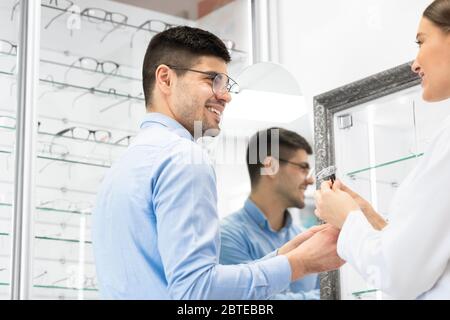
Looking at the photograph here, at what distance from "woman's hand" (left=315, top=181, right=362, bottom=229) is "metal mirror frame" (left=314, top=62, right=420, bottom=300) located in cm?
60

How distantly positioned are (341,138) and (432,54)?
710 millimetres

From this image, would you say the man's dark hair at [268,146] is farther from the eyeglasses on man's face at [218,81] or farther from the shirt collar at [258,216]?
the eyeglasses on man's face at [218,81]

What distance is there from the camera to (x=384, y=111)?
7.43 feet

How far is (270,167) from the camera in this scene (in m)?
2.48

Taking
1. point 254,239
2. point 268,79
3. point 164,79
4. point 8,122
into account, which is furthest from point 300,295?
point 8,122

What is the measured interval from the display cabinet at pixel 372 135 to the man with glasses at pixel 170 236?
20.5 inches

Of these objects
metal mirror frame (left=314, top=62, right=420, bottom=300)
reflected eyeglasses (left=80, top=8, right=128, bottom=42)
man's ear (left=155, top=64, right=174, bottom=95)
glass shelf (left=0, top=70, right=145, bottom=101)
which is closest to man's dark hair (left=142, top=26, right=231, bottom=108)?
man's ear (left=155, top=64, right=174, bottom=95)

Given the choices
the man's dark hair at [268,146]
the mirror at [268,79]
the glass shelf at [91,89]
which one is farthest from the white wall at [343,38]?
the glass shelf at [91,89]

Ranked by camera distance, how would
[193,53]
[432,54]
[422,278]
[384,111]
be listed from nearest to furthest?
[422,278] < [432,54] < [193,53] < [384,111]

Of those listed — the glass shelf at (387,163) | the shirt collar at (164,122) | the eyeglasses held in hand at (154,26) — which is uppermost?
the eyeglasses held in hand at (154,26)

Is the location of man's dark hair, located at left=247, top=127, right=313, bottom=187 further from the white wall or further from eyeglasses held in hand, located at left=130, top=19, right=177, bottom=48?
eyeglasses held in hand, located at left=130, top=19, right=177, bottom=48

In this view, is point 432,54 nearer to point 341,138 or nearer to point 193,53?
point 193,53

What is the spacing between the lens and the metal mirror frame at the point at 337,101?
2.21 meters
